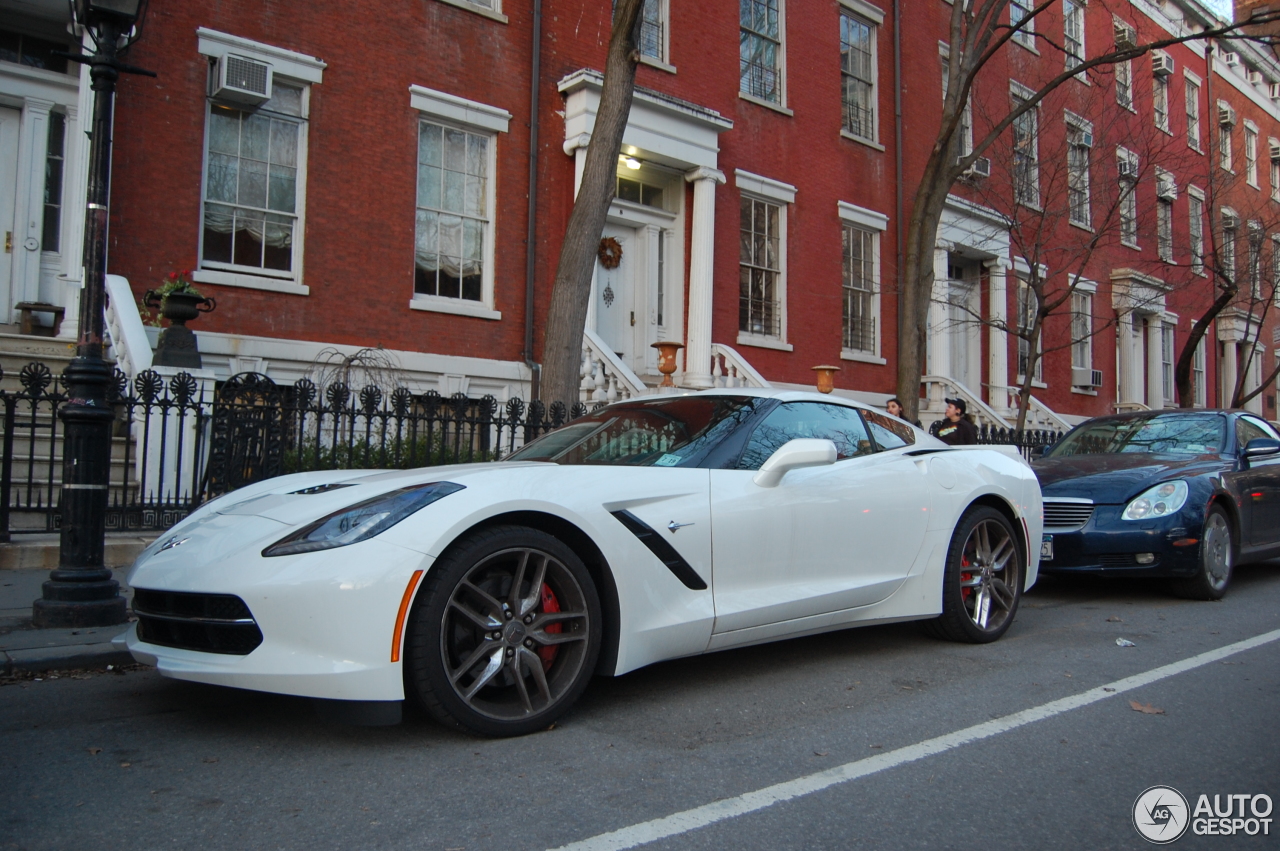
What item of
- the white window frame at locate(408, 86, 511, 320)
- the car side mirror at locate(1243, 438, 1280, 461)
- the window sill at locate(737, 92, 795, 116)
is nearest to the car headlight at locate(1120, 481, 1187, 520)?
the car side mirror at locate(1243, 438, 1280, 461)

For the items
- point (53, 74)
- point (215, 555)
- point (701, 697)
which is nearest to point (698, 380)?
point (53, 74)

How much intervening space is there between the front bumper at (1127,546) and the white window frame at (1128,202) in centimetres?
1022

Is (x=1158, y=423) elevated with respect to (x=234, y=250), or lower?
lower

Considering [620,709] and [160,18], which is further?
[160,18]

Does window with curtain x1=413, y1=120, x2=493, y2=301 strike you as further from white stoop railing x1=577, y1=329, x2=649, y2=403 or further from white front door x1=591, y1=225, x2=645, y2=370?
white front door x1=591, y1=225, x2=645, y2=370

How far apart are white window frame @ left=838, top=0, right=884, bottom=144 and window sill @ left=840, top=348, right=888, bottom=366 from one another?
3.85 metres

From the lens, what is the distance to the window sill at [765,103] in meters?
15.8

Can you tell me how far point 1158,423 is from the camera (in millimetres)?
8820

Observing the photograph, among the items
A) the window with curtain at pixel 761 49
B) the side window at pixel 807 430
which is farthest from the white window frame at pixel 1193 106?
the side window at pixel 807 430

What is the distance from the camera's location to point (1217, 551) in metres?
7.51

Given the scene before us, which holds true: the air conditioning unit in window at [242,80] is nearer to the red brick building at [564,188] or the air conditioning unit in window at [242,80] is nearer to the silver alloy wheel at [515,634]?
the red brick building at [564,188]

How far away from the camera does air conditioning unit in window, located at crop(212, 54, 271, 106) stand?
1059 centimetres

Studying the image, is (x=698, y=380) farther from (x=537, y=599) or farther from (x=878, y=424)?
(x=537, y=599)

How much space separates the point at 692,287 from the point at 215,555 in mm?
11393
